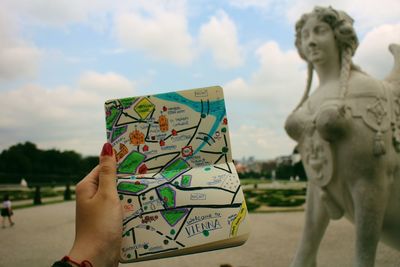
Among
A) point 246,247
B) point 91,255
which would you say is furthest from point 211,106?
point 246,247

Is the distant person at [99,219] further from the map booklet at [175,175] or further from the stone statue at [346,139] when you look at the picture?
the stone statue at [346,139]

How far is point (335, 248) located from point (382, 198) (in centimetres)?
498

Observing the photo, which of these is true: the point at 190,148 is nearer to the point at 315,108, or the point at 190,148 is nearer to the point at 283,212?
the point at 315,108

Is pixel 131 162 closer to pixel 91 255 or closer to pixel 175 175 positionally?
pixel 175 175

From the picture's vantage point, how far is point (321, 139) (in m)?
4.56

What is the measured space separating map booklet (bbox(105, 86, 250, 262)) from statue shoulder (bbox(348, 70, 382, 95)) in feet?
10.1

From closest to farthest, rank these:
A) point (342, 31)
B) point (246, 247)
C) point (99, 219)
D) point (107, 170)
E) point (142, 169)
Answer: point (99, 219)
point (107, 170)
point (142, 169)
point (342, 31)
point (246, 247)

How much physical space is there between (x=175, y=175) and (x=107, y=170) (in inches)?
11.7

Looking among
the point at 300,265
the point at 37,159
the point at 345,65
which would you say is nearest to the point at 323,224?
the point at 300,265

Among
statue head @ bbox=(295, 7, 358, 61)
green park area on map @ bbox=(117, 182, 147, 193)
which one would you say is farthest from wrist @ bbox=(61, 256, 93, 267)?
statue head @ bbox=(295, 7, 358, 61)

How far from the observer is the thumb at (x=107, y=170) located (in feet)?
5.58

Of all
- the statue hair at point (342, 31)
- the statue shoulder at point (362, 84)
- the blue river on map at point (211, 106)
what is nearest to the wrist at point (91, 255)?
the blue river on map at point (211, 106)

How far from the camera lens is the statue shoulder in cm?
445

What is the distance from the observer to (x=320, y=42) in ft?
15.9
